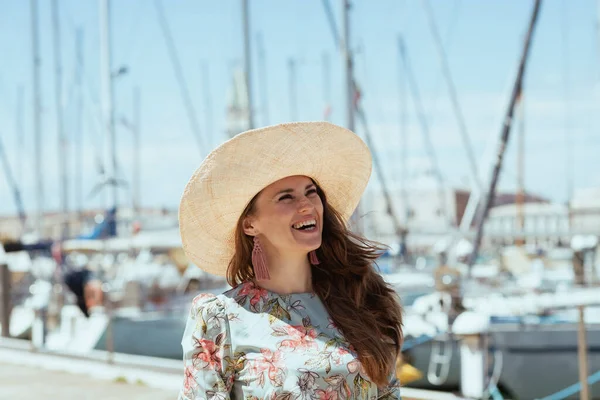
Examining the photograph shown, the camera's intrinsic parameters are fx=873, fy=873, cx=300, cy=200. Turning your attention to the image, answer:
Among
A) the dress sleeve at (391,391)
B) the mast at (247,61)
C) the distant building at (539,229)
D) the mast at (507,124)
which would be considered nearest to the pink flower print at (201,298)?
the dress sleeve at (391,391)

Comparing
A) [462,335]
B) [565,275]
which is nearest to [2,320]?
[462,335]

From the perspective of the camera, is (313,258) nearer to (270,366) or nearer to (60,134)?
(270,366)

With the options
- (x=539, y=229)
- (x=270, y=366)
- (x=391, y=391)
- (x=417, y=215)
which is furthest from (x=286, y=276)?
(x=417, y=215)

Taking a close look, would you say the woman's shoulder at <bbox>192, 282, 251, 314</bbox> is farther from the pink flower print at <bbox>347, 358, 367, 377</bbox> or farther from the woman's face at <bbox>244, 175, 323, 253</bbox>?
Result: the pink flower print at <bbox>347, 358, 367, 377</bbox>

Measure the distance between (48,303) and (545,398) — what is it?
1036cm

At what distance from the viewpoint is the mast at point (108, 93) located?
1795cm

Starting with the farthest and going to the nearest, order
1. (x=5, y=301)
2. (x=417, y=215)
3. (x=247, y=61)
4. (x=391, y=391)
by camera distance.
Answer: (x=417, y=215), (x=5, y=301), (x=247, y=61), (x=391, y=391)

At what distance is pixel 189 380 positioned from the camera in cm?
237

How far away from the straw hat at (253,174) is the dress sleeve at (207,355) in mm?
393

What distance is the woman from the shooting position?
2355 mm

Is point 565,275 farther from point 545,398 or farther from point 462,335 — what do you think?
point 462,335

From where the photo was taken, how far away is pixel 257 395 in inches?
91.3

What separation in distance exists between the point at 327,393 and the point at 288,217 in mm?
536

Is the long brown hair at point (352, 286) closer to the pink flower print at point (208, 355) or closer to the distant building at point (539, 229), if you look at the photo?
the pink flower print at point (208, 355)
